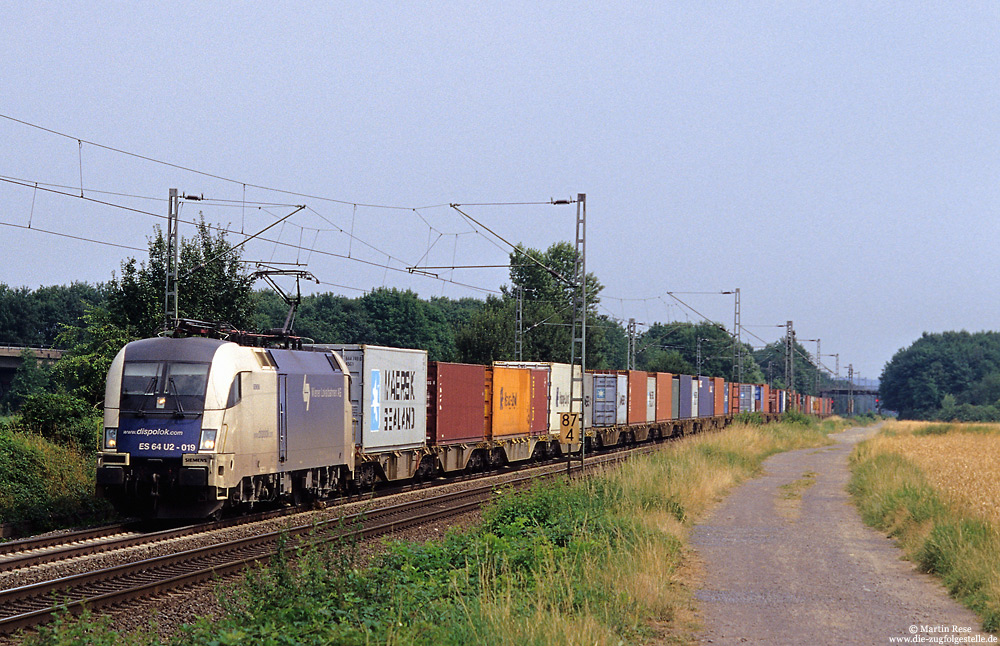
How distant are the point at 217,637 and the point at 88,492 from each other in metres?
13.2

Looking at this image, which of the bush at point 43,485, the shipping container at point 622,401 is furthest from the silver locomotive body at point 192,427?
the shipping container at point 622,401

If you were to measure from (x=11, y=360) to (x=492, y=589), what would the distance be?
327 feet

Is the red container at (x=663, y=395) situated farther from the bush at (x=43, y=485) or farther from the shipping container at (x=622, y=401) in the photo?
the bush at (x=43, y=485)

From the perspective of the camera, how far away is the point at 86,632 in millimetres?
7512

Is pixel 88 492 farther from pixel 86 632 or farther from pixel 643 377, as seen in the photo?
pixel 643 377

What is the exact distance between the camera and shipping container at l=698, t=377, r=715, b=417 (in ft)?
189

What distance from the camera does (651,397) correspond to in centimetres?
4641

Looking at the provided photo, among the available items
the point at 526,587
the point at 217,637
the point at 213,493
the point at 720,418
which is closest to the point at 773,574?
the point at 526,587

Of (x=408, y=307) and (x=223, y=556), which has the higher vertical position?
(x=408, y=307)

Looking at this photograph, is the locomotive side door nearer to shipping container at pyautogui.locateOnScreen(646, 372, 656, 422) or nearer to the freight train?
the freight train

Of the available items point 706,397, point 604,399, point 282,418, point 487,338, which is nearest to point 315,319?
point 487,338

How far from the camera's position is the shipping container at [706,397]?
5747 centimetres

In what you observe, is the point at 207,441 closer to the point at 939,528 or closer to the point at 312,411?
the point at 312,411

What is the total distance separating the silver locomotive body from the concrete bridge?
87389 mm
